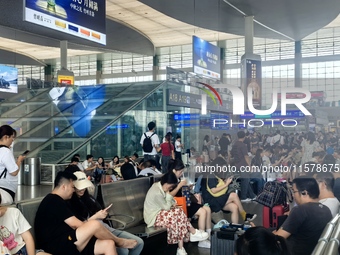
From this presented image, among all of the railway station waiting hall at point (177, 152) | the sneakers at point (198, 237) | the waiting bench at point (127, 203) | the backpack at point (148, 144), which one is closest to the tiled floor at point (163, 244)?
the railway station waiting hall at point (177, 152)

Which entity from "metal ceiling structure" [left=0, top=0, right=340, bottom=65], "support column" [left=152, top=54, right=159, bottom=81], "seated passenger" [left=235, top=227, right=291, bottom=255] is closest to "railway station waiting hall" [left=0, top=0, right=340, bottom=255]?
"seated passenger" [left=235, top=227, right=291, bottom=255]

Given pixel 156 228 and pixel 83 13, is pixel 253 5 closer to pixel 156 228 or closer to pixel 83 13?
pixel 83 13

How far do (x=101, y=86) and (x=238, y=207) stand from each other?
468 inches

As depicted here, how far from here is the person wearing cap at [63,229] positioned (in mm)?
3658

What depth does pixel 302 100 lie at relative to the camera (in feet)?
24.6

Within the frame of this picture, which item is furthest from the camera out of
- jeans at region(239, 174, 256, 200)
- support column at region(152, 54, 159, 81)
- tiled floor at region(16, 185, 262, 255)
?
support column at region(152, 54, 159, 81)

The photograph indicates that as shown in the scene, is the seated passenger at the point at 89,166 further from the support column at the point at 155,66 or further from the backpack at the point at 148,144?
the support column at the point at 155,66

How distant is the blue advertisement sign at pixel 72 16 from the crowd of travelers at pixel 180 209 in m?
3.41

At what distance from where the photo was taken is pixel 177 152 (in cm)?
1338

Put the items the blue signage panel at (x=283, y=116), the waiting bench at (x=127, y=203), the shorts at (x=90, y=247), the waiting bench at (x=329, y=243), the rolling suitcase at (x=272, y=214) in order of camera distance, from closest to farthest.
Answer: the waiting bench at (x=329, y=243) < the shorts at (x=90, y=247) < the waiting bench at (x=127, y=203) < the rolling suitcase at (x=272, y=214) < the blue signage panel at (x=283, y=116)

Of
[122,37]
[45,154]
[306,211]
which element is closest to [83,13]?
[45,154]

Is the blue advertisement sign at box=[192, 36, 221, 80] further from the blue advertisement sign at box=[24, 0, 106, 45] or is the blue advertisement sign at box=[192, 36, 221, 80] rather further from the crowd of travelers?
the crowd of travelers

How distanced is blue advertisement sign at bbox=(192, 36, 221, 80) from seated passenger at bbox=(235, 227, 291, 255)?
1280 centimetres

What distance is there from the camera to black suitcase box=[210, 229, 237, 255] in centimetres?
437
